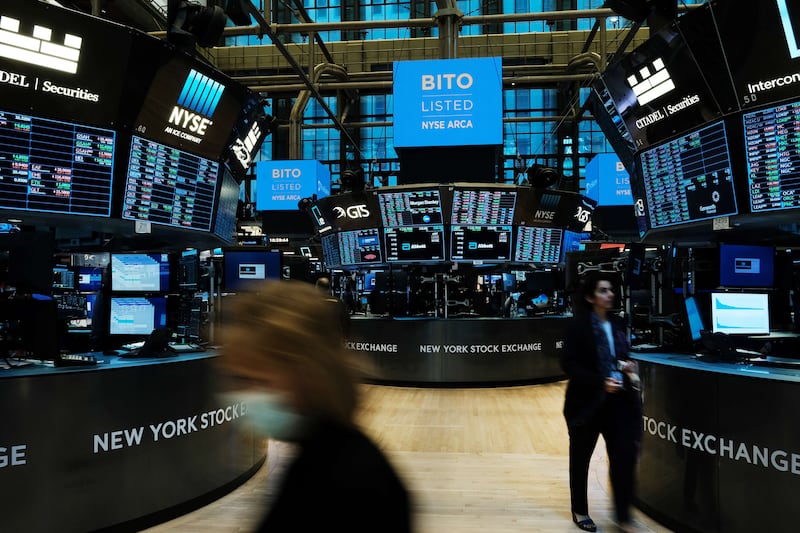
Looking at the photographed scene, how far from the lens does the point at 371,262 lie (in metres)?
10.0

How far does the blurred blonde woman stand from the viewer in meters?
0.92

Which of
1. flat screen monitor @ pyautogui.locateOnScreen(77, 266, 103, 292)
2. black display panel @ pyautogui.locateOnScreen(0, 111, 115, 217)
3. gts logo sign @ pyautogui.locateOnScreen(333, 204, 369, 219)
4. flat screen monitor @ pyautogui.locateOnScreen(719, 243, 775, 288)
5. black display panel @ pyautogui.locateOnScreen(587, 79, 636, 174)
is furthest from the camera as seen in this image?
gts logo sign @ pyautogui.locateOnScreen(333, 204, 369, 219)

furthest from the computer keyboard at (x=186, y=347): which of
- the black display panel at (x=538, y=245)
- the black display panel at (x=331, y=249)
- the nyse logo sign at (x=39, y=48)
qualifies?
the black display panel at (x=538, y=245)

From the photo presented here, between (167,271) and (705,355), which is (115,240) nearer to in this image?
(167,271)

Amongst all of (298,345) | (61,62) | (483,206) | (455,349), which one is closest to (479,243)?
(483,206)

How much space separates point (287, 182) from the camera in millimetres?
14430

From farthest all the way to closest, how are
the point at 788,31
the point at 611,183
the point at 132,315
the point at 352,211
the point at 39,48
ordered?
the point at 611,183, the point at 352,211, the point at 132,315, the point at 39,48, the point at 788,31

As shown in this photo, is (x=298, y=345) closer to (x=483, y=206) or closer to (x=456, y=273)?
(x=483, y=206)

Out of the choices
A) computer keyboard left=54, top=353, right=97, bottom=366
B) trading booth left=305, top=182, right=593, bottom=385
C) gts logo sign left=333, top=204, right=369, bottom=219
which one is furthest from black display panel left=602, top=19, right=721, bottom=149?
gts logo sign left=333, top=204, right=369, bottom=219

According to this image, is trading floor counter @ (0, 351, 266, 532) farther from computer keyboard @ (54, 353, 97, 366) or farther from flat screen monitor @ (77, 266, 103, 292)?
flat screen monitor @ (77, 266, 103, 292)

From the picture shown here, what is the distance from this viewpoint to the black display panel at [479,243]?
9.52 metres

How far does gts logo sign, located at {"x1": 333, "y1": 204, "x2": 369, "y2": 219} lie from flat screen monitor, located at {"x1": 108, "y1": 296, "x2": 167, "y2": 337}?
5.58 m

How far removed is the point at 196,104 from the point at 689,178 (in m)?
4.22

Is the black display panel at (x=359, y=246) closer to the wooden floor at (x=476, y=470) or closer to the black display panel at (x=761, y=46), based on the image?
the wooden floor at (x=476, y=470)
